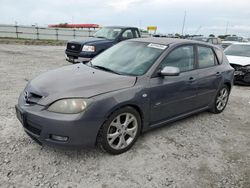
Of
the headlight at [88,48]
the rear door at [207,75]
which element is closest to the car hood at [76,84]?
the rear door at [207,75]

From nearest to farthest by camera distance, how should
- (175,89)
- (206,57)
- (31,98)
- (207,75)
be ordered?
(31,98), (175,89), (207,75), (206,57)

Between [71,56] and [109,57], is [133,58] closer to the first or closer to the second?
[109,57]

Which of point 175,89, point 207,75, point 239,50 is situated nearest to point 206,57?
point 207,75

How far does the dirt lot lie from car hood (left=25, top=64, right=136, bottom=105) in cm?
81

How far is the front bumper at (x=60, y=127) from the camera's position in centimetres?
277

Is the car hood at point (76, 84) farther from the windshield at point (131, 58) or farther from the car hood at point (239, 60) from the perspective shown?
the car hood at point (239, 60)

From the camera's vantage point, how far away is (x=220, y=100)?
514cm

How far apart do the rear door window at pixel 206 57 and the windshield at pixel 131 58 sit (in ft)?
3.24

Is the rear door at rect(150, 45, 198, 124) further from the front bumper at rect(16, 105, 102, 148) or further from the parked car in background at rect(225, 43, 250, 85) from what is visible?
the parked car in background at rect(225, 43, 250, 85)

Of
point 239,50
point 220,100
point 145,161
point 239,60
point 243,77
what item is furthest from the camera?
point 239,50

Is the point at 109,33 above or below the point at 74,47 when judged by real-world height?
above

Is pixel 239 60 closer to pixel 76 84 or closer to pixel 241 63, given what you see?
pixel 241 63

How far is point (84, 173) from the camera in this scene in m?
2.87

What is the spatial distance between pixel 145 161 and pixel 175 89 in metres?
1.28
